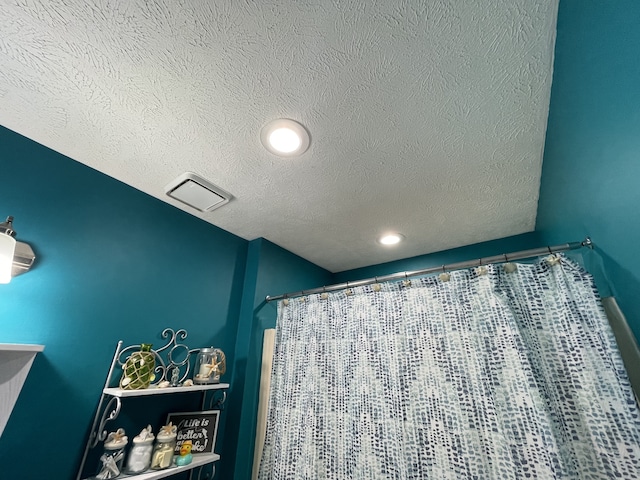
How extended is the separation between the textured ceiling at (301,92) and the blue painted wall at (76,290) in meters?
0.13

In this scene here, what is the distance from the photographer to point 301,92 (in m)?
0.82

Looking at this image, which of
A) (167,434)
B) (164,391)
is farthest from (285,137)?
(167,434)

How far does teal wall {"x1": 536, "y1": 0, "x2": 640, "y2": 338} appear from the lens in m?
0.48

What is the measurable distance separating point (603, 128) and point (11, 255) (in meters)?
1.63

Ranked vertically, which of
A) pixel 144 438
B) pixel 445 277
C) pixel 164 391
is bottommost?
pixel 144 438

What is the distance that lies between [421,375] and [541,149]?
97 cm

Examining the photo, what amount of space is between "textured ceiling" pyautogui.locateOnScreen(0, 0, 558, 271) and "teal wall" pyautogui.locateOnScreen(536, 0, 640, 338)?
0.23 feet

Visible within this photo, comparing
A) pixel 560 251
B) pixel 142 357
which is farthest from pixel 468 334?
pixel 142 357

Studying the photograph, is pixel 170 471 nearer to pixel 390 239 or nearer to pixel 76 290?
pixel 76 290

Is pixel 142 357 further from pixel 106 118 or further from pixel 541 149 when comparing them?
pixel 541 149

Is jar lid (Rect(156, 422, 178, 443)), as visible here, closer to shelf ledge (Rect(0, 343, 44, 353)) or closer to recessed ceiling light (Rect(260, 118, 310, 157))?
shelf ledge (Rect(0, 343, 44, 353))

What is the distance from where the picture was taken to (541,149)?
0.97m

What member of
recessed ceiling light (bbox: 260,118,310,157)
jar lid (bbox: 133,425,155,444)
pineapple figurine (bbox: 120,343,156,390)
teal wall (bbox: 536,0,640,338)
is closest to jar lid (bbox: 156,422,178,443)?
jar lid (bbox: 133,425,155,444)

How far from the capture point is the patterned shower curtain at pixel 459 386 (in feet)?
2.28
